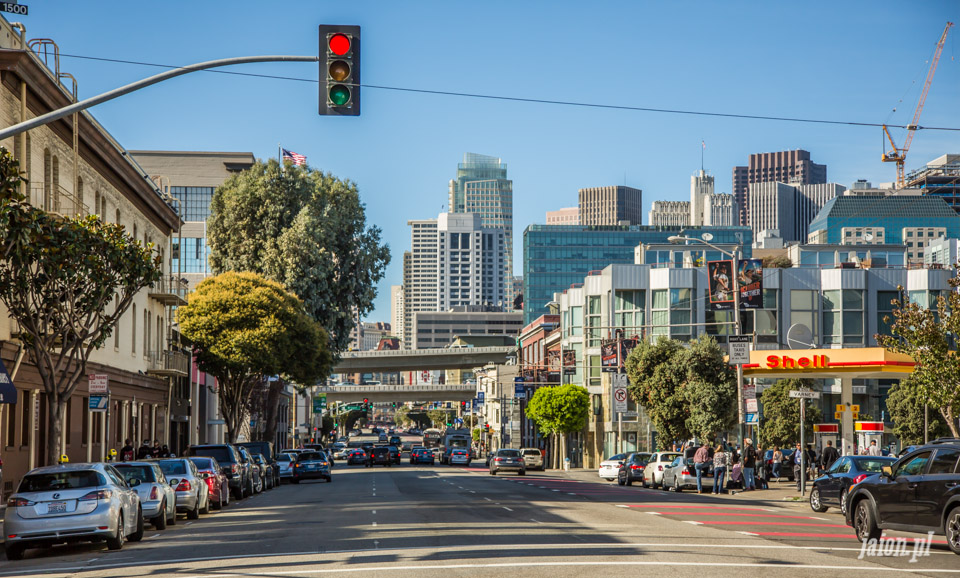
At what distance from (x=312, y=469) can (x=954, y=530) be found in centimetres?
4037

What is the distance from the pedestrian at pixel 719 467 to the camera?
125 feet

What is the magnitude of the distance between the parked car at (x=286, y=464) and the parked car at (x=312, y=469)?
0.60m

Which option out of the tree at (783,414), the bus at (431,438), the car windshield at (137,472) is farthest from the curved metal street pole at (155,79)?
the bus at (431,438)

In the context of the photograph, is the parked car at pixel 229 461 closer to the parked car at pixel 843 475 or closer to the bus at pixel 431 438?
the parked car at pixel 843 475

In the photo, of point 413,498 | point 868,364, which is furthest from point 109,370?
point 868,364

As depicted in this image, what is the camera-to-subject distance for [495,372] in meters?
131

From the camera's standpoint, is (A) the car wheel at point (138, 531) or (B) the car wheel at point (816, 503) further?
(B) the car wheel at point (816, 503)

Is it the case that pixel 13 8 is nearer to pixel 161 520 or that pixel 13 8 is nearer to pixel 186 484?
pixel 186 484

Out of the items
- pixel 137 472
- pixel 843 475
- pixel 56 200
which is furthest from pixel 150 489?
pixel 843 475

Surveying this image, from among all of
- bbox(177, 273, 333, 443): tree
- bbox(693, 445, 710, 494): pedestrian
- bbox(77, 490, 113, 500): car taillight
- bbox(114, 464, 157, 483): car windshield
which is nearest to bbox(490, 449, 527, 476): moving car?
bbox(177, 273, 333, 443): tree

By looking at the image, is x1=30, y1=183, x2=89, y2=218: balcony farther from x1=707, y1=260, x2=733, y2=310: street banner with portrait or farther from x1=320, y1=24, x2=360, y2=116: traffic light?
x1=707, y1=260, x2=733, y2=310: street banner with portrait

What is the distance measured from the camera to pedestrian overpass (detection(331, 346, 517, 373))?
10932 cm

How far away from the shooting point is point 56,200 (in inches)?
1332

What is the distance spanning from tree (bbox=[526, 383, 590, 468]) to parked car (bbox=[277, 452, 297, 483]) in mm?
27166
